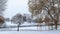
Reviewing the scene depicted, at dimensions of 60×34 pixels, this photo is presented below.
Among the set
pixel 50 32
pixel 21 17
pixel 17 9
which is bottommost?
pixel 50 32

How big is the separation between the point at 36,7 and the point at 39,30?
1.18 feet

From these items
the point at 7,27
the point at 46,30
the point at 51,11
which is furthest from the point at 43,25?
the point at 7,27

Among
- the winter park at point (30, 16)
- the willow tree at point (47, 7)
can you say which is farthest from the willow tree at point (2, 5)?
the willow tree at point (47, 7)

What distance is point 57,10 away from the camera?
186 centimetres

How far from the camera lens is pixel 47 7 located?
6.16 feet

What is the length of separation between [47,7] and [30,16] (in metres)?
0.30

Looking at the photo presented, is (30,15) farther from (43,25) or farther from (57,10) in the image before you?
(57,10)

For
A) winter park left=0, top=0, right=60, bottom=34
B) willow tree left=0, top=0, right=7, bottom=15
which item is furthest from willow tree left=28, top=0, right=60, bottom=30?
willow tree left=0, top=0, right=7, bottom=15

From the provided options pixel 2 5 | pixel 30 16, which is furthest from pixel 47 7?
pixel 2 5

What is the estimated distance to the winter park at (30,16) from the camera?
1862 mm

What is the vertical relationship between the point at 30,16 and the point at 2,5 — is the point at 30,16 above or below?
below

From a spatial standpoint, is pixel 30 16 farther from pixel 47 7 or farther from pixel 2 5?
pixel 2 5

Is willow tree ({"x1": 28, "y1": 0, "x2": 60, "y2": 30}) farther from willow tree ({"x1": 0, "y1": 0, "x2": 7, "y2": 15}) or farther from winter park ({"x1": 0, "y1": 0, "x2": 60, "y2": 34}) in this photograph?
willow tree ({"x1": 0, "y1": 0, "x2": 7, "y2": 15})

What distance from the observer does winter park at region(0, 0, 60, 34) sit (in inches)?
73.3
